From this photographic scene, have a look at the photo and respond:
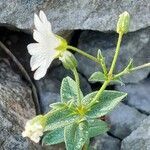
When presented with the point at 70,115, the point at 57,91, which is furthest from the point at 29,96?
the point at 70,115

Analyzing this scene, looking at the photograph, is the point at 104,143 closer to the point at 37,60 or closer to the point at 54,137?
the point at 54,137

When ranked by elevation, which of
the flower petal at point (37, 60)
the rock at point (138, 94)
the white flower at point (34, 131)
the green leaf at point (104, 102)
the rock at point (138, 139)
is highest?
the flower petal at point (37, 60)

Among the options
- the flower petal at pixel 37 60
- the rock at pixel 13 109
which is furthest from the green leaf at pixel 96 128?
the flower petal at pixel 37 60

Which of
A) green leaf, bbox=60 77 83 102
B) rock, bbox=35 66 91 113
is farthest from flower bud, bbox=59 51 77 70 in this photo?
rock, bbox=35 66 91 113

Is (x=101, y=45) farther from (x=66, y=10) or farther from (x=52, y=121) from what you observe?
(x=52, y=121)

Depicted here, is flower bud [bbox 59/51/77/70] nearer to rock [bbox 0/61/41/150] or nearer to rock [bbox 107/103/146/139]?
rock [bbox 0/61/41/150]

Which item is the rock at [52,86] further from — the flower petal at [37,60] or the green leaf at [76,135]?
the flower petal at [37,60]
